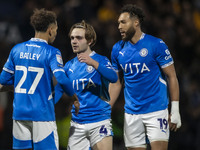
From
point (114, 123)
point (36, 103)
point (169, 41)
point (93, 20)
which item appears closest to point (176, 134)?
point (114, 123)

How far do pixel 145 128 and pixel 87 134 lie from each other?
76cm

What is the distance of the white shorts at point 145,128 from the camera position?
5.34 m

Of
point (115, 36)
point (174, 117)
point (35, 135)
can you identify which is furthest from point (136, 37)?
point (115, 36)

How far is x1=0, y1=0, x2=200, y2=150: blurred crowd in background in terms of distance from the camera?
8.21 metres

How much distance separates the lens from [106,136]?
16.9 feet

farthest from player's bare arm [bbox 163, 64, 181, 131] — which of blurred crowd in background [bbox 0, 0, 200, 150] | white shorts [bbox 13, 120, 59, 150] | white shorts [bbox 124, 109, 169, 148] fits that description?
blurred crowd in background [bbox 0, 0, 200, 150]

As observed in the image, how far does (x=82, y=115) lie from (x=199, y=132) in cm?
401

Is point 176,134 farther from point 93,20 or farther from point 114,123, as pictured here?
point 93,20

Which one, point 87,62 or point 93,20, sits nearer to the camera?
point 87,62

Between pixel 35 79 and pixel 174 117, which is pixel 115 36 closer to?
pixel 174 117

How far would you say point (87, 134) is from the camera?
522 centimetres

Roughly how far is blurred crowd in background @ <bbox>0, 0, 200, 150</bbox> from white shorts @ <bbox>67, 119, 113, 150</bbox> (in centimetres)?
256

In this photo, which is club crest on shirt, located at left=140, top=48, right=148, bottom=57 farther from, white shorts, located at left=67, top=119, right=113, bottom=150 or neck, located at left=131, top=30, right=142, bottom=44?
white shorts, located at left=67, top=119, right=113, bottom=150

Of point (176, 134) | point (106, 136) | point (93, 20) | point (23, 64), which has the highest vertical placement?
point (93, 20)
